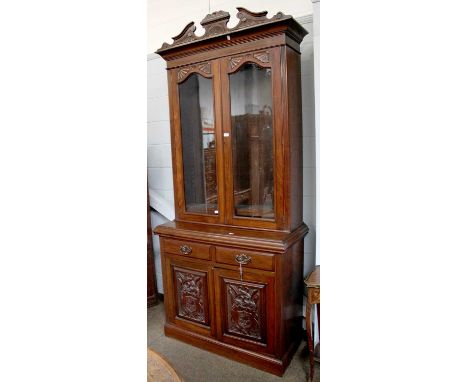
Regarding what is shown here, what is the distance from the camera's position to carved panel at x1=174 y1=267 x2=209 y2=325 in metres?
1.94

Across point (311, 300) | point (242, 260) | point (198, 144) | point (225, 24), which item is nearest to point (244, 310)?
point (242, 260)

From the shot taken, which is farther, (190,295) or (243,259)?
(190,295)

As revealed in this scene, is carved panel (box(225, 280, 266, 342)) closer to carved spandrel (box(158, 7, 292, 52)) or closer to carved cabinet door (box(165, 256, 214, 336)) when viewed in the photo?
carved cabinet door (box(165, 256, 214, 336))

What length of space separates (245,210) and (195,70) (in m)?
0.88

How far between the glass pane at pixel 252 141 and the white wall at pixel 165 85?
0.33 metres

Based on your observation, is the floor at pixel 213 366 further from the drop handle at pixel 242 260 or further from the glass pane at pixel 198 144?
the glass pane at pixel 198 144

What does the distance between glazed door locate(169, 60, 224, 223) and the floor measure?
814 millimetres

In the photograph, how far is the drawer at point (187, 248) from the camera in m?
1.88

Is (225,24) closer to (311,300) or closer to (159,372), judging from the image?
(311,300)

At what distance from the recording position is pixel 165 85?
254 cm

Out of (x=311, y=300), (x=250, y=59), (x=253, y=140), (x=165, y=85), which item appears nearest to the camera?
(x=311, y=300)

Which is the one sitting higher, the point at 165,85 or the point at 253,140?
the point at 165,85

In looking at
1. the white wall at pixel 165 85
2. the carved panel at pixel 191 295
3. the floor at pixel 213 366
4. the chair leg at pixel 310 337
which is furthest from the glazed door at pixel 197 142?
the floor at pixel 213 366
